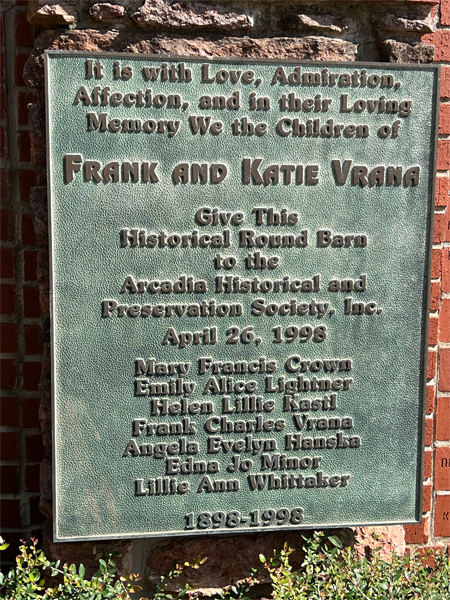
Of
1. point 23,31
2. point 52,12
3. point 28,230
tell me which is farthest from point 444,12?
point 28,230

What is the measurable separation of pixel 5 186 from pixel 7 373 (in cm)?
76

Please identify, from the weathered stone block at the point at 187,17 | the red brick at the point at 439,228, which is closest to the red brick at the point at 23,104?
the weathered stone block at the point at 187,17

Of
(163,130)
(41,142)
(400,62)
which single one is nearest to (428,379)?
(400,62)

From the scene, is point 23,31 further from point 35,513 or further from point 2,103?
point 35,513

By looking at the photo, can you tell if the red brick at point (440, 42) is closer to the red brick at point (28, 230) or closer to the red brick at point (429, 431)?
the red brick at point (429, 431)

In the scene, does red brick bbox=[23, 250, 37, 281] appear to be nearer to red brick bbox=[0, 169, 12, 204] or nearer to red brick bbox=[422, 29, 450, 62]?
red brick bbox=[0, 169, 12, 204]

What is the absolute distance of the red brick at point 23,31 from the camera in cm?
267

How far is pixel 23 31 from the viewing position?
8.77ft

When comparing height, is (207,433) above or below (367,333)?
below

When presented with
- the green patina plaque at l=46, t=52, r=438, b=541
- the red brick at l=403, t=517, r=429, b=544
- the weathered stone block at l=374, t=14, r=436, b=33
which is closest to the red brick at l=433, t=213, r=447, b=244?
the green patina plaque at l=46, t=52, r=438, b=541

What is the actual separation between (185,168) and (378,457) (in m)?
1.30

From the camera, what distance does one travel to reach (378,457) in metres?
2.60

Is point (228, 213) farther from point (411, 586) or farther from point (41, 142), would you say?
point (411, 586)

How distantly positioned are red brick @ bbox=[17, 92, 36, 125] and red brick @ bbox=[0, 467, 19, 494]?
4.68 feet
